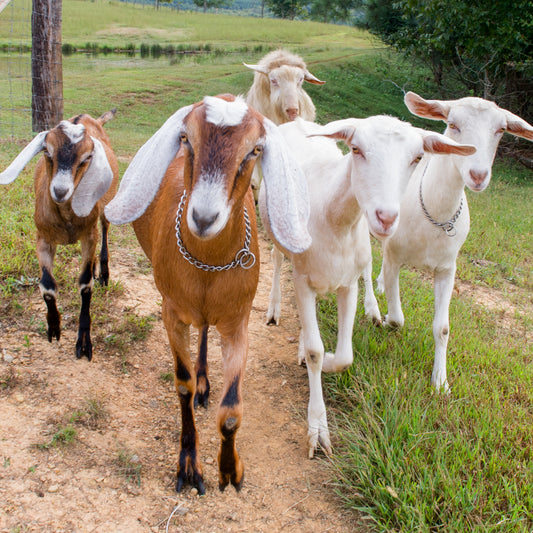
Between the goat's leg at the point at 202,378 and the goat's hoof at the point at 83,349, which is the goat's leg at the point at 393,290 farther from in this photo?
the goat's hoof at the point at 83,349

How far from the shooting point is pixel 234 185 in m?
2.14

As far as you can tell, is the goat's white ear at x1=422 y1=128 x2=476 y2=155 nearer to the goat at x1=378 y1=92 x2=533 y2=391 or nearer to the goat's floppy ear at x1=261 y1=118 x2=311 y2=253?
the goat at x1=378 y1=92 x2=533 y2=391

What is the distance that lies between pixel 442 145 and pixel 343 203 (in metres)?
0.62

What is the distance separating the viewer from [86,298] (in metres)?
3.82

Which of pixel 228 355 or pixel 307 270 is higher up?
pixel 307 270

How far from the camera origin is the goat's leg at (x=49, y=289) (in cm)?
356

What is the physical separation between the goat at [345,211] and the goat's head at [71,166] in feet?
3.83

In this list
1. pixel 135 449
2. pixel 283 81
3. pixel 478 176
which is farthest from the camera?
pixel 283 81

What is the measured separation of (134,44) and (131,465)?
30349 millimetres

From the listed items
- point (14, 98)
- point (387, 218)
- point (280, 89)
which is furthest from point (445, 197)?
point (14, 98)

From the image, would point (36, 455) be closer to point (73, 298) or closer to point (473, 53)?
point (73, 298)

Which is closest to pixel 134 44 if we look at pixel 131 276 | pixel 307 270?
pixel 131 276

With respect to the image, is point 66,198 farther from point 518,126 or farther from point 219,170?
point 518,126

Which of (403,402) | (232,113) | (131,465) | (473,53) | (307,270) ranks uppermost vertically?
(473,53)
